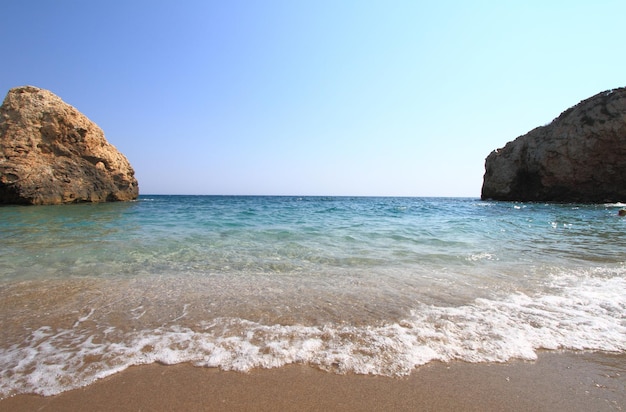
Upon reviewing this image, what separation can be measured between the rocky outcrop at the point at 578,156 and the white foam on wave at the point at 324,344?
118 feet

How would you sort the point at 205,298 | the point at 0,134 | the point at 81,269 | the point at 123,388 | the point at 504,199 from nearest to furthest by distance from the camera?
the point at 123,388, the point at 205,298, the point at 81,269, the point at 0,134, the point at 504,199

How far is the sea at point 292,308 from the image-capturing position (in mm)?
2234

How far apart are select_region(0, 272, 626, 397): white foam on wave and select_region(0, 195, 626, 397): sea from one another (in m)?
0.01

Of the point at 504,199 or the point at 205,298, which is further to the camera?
the point at 504,199

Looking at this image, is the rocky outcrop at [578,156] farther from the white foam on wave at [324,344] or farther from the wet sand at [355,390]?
the wet sand at [355,390]

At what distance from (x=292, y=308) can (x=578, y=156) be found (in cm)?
3858

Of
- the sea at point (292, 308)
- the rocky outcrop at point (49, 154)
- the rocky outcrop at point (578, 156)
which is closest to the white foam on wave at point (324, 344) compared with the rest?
the sea at point (292, 308)

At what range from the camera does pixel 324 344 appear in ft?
7.99

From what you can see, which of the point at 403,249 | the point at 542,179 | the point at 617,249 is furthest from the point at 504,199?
the point at 403,249

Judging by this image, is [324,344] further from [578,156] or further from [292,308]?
[578,156]

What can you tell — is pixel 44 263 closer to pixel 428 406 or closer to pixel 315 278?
pixel 315 278

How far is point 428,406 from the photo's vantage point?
1727 millimetres

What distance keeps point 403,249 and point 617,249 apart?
4.79 metres

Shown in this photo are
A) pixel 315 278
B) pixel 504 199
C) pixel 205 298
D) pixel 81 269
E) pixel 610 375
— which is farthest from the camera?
pixel 504 199
